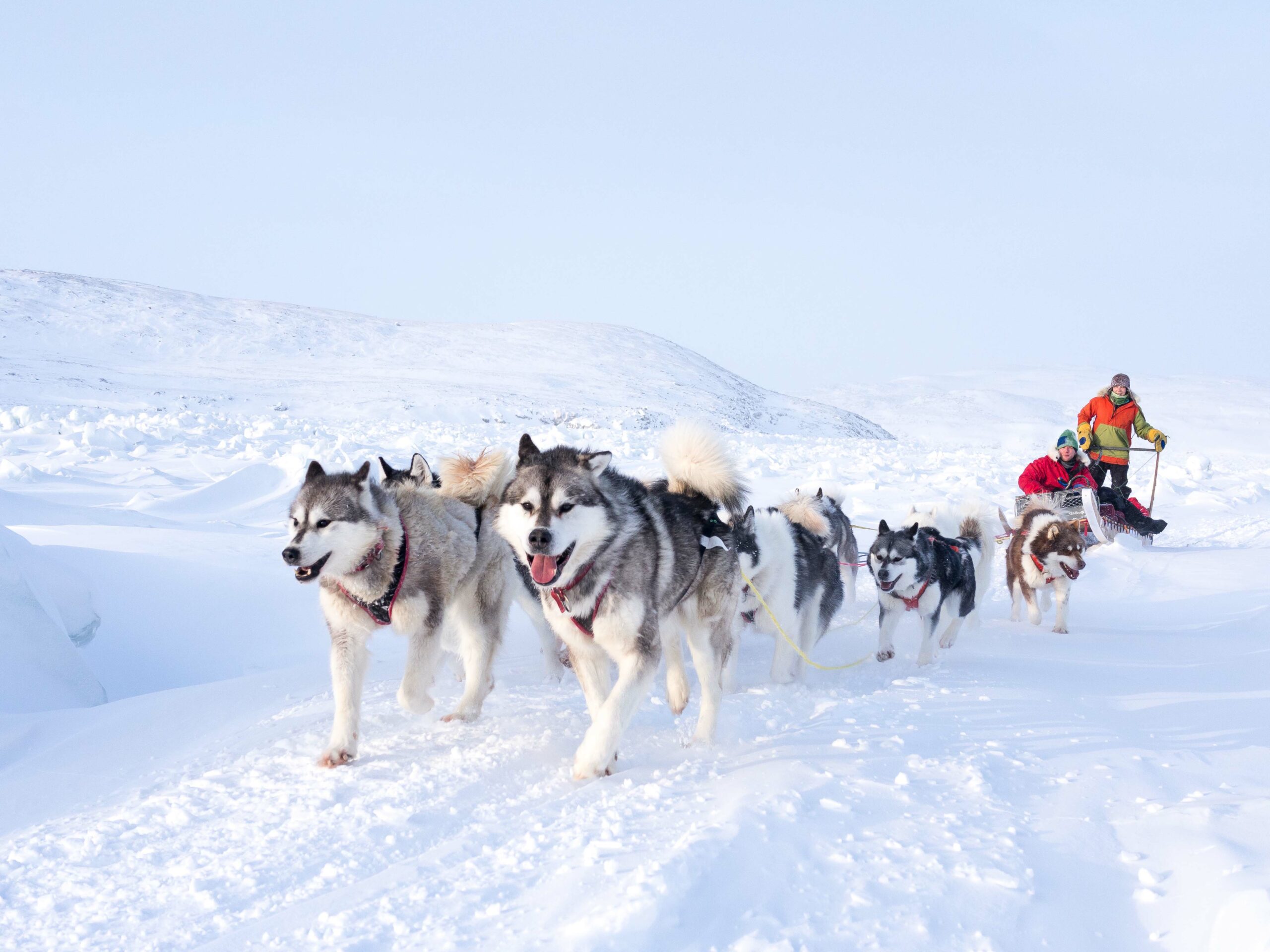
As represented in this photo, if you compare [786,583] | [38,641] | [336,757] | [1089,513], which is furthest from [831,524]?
[38,641]

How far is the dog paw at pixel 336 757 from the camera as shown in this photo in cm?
320

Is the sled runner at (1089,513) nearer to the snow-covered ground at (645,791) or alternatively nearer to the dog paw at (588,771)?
the snow-covered ground at (645,791)

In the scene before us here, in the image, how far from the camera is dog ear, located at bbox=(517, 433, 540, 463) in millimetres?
3461

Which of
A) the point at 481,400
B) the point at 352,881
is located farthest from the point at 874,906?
the point at 481,400

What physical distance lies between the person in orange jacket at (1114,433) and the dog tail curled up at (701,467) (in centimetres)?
736

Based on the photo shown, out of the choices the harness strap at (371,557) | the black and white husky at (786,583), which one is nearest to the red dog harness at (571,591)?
the harness strap at (371,557)

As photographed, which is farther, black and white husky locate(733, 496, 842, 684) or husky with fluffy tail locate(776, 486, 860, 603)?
husky with fluffy tail locate(776, 486, 860, 603)

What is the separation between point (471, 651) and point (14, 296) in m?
43.2

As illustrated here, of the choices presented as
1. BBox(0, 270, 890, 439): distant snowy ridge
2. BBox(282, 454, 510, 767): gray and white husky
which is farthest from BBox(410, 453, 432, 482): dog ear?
BBox(0, 270, 890, 439): distant snowy ridge

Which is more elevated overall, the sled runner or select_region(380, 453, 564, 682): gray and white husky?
the sled runner

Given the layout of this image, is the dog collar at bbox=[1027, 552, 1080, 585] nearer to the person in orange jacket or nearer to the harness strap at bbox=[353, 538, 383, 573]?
the person in orange jacket

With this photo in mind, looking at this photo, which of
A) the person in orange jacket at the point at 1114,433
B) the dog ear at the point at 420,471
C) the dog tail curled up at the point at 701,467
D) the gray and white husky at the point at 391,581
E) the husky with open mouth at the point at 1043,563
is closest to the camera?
the gray and white husky at the point at 391,581

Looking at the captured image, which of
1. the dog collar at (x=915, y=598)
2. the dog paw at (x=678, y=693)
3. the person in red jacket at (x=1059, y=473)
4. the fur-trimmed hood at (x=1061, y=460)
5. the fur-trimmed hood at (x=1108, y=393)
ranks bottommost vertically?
the dog paw at (x=678, y=693)

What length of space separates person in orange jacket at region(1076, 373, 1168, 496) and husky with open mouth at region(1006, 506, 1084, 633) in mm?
3162
